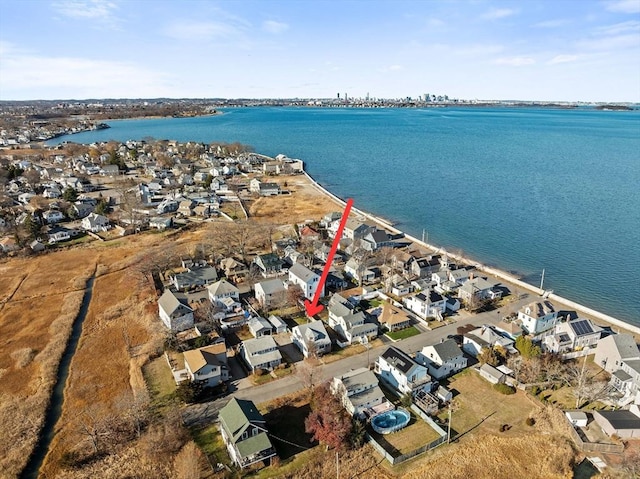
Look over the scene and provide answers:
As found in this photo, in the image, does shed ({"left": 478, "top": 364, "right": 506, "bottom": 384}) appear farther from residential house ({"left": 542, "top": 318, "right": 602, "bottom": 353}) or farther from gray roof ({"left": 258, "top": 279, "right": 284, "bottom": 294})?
gray roof ({"left": 258, "top": 279, "right": 284, "bottom": 294})

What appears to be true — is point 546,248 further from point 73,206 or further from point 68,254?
point 73,206

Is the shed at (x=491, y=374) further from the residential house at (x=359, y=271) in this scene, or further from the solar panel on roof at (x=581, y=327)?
the residential house at (x=359, y=271)

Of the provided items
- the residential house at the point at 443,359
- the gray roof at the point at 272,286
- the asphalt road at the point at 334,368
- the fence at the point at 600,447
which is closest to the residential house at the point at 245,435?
the asphalt road at the point at 334,368

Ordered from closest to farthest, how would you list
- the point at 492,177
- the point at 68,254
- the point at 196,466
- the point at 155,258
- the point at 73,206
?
the point at 196,466 → the point at 155,258 → the point at 68,254 → the point at 73,206 → the point at 492,177

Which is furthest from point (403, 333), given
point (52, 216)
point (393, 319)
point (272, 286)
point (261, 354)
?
point (52, 216)

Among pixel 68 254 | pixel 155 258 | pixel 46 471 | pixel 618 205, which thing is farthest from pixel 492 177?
pixel 46 471

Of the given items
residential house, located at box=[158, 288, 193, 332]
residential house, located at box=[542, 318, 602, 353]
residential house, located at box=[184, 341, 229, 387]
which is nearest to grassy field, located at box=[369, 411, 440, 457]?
residential house, located at box=[184, 341, 229, 387]
